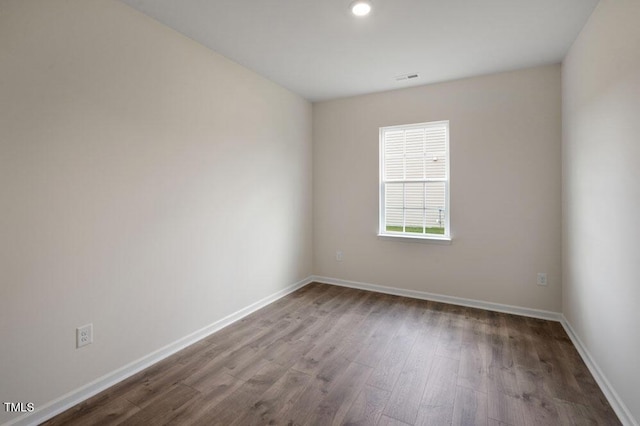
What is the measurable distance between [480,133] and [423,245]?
1.44 m

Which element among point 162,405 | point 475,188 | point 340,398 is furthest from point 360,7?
point 162,405

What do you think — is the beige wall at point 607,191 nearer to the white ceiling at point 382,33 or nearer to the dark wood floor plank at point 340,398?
the white ceiling at point 382,33

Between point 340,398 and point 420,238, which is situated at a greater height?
point 420,238

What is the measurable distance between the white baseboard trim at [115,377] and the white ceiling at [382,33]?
8.44ft

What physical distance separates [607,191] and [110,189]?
10.9 ft

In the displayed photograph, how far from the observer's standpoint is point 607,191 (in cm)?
194

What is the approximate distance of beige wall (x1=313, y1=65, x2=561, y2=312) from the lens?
10.1 ft

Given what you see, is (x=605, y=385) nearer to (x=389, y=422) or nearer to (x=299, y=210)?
(x=389, y=422)

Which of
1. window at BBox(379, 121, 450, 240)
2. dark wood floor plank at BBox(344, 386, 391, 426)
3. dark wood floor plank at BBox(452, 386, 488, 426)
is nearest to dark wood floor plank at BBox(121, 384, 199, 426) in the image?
dark wood floor plank at BBox(344, 386, 391, 426)

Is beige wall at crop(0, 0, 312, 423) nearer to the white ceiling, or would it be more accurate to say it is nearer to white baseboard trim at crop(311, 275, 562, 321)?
the white ceiling

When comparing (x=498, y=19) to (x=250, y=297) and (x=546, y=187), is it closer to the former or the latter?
(x=546, y=187)

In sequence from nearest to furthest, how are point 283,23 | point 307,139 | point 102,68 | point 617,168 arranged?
point 617,168, point 102,68, point 283,23, point 307,139

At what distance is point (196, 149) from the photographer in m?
2.62

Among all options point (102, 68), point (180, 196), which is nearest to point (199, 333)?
point (180, 196)
